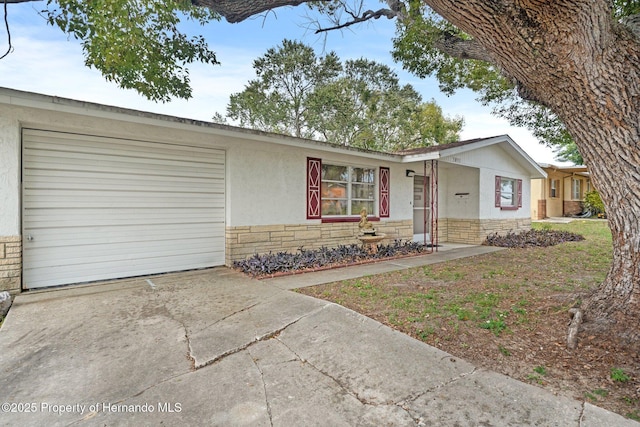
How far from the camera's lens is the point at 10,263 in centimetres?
436

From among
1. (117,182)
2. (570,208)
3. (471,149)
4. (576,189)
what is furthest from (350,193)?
(576,189)

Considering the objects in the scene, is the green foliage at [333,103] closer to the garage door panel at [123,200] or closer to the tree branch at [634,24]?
the garage door panel at [123,200]

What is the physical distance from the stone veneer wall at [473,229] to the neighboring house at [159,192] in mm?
2873

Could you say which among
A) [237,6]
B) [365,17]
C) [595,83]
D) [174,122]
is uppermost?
[365,17]

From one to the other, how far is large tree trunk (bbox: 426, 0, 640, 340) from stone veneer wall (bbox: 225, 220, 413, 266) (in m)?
5.03

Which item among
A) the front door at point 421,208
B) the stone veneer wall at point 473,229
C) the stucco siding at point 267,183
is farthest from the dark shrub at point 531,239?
the stucco siding at point 267,183

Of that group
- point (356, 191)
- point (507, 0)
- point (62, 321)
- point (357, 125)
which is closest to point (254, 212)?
point (356, 191)

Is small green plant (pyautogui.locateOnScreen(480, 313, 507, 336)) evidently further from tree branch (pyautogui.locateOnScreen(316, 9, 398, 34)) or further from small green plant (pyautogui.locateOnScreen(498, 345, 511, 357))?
tree branch (pyautogui.locateOnScreen(316, 9, 398, 34))

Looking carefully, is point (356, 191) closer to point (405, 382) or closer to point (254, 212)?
point (254, 212)

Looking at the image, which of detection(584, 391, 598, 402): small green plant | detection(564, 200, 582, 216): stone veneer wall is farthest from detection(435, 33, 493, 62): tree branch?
detection(564, 200, 582, 216): stone veneer wall

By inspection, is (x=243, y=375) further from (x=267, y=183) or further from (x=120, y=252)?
(x=267, y=183)

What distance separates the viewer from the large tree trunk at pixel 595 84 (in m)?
2.78

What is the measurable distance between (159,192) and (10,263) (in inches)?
87.1

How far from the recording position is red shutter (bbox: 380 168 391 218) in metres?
9.02
